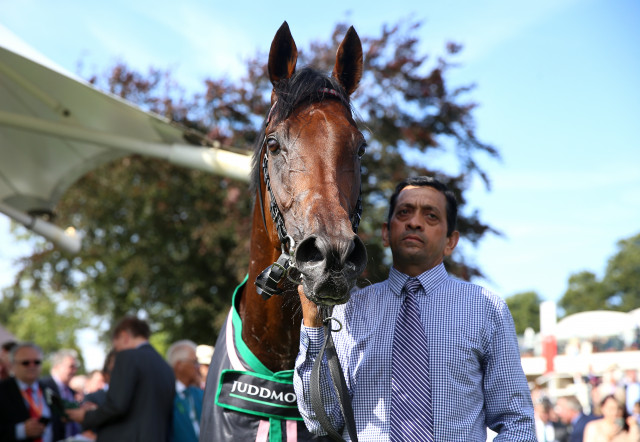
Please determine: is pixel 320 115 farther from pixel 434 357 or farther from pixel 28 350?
pixel 28 350

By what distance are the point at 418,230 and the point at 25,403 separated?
4.83 meters

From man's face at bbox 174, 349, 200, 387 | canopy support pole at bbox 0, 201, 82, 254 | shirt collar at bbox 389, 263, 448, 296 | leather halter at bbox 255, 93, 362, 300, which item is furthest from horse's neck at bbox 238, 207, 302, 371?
canopy support pole at bbox 0, 201, 82, 254

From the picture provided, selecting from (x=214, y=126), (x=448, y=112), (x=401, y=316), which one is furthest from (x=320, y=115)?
(x=214, y=126)

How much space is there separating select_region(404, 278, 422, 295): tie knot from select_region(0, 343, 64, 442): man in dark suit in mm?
4466

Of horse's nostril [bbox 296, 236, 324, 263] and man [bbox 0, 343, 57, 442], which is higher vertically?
horse's nostril [bbox 296, 236, 324, 263]

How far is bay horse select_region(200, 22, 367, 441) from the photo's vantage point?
7.12 ft

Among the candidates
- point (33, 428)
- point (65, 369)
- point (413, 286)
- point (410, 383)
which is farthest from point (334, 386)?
point (65, 369)

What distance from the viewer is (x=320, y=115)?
8.47ft

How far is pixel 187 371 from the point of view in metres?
6.25

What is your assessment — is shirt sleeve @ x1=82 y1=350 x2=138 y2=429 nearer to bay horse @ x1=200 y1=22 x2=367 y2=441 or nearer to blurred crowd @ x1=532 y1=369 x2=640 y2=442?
bay horse @ x1=200 y1=22 x2=367 y2=441

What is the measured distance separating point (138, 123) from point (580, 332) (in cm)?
2259

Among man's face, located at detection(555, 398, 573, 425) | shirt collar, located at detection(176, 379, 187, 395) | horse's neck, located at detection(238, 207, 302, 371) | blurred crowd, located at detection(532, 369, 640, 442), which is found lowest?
man's face, located at detection(555, 398, 573, 425)

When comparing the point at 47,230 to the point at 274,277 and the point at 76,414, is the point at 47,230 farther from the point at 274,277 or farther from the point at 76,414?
the point at 274,277

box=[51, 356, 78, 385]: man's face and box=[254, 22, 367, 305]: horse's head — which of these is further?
box=[51, 356, 78, 385]: man's face
